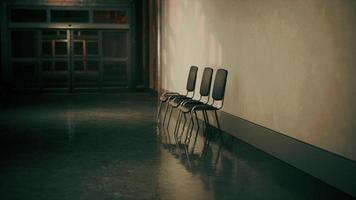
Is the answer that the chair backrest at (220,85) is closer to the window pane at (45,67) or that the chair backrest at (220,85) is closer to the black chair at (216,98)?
the black chair at (216,98)

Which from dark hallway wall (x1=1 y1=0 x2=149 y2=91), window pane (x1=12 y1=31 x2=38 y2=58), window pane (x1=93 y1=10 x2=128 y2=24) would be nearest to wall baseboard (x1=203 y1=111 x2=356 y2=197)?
dark hallway wall (x1=1 y1=0 x2=149 y2=91)

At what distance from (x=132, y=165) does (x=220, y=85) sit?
219 centimetres

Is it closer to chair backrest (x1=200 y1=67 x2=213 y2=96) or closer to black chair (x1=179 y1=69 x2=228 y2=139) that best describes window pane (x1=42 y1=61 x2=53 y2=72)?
chair backrest (x1=200 y1=67 x2=213 y2=96)

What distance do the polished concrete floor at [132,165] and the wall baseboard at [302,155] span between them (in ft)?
0.27

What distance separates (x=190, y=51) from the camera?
386 inches

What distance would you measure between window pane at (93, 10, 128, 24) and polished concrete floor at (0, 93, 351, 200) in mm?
6670

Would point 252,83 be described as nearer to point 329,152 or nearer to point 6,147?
point 329,152

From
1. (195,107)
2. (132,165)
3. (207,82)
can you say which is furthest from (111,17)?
(132,165)

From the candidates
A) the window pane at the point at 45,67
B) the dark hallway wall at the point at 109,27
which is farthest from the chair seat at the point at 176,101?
the window pane at the point at 45,67

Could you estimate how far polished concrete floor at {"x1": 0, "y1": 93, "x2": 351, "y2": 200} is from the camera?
4.41 metres

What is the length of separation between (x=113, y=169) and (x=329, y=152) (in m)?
2.18

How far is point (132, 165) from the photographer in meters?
5.50

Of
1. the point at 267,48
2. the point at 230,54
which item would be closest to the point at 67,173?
the point at 267,48

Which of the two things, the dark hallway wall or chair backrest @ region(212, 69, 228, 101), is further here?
the dark hallway wall
